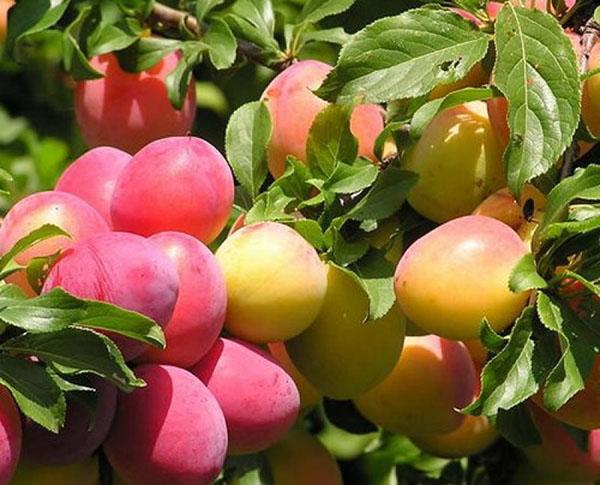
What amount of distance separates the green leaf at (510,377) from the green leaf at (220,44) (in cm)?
49

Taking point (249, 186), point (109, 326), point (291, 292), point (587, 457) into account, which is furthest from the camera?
point (587, 457)

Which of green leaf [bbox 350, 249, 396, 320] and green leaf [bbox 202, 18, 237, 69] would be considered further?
green leaf [bbox 202, 18, 237, 69]

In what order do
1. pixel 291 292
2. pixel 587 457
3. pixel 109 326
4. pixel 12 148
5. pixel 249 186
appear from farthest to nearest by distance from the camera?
pixel 12 148 → pixel 587 457 → pixel 249 186 → pixel 291 292 → pixel 109 326

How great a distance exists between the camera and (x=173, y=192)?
1053 millimetres

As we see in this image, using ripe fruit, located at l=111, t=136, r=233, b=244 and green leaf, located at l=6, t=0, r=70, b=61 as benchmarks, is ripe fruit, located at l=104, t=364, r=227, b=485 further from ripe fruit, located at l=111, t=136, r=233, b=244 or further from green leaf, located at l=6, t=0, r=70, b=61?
green leaf, located at l=6, t=0, r=70, b=61

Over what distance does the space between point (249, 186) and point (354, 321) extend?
0.17m

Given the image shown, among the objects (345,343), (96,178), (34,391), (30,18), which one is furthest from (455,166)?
(30,18)

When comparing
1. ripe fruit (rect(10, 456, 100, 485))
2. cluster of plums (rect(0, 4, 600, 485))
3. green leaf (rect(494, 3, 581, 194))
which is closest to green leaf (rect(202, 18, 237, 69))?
cluster of plums (rect(0, 4, 600, 485))

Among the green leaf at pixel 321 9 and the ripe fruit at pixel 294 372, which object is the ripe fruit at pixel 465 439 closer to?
the ripe fruit at pixel 294 372

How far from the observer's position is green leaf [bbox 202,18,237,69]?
1.33 m

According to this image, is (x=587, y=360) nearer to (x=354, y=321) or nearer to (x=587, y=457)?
(x=354, y=321)

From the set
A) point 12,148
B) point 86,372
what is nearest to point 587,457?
point 86,372

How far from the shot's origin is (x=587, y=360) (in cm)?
94

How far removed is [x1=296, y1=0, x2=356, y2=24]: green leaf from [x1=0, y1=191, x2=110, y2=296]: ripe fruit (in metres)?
0.42
